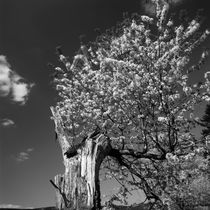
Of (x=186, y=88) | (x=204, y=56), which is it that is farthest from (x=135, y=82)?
(x=204, y=56)

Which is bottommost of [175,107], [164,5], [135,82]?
[175,107]

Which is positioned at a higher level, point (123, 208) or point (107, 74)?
point (107, 74)

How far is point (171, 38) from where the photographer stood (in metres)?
14.5

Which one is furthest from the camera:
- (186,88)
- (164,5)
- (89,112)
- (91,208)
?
(89,112)

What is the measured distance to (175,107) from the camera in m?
13.8

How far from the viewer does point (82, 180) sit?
30.7 ft

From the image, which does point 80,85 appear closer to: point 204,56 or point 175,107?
point 175,107

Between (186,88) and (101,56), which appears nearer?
(186,88)

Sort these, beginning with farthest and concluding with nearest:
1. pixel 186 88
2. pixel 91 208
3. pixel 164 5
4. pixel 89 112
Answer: pixel 89 112, pixel 164 5, pixel 186 88, pixel 91 208

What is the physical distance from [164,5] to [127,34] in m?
1.96

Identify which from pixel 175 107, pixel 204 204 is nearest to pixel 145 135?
pixel 175 107

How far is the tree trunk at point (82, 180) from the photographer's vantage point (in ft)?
29.7

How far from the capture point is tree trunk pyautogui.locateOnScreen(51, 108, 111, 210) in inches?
356

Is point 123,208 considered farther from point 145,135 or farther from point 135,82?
point 135,82
